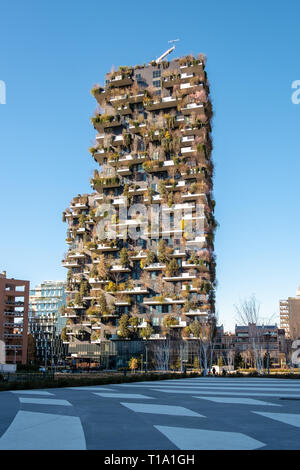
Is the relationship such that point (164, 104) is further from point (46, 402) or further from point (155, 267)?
point (46, 402)

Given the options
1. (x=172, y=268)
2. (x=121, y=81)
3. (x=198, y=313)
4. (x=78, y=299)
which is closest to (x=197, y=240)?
(x=172, y=268)

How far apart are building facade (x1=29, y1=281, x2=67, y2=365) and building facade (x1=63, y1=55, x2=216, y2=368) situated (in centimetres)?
5950

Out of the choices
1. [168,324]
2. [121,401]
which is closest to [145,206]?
[168,324]

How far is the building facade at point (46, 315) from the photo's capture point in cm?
13812

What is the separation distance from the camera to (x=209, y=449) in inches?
263

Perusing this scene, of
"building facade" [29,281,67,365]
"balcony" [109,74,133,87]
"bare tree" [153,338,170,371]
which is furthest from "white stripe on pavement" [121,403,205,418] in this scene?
"building facade" [29,281,67,365]

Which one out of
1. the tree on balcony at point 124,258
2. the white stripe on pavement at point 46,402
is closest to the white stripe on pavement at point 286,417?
the white stripe on pavement at point 46,402

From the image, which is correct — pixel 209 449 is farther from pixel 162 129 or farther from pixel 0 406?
pixel 162 129

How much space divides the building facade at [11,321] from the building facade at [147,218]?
13480 millimetres

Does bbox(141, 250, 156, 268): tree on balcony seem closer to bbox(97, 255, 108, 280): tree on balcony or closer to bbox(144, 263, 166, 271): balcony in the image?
bbox(144, 263, 166, 271): balcony

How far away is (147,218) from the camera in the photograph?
244 ft

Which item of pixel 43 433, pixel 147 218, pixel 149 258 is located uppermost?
pixel 147 218

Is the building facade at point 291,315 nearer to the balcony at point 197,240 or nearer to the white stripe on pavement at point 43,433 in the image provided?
the balcony at point 197,240

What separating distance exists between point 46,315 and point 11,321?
197 ft
